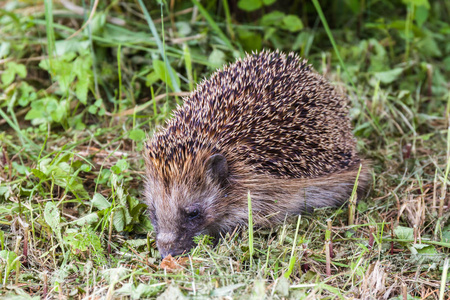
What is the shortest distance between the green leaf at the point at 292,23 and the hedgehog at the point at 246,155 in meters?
1.74

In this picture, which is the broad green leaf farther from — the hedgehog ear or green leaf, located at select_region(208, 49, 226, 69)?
the hedgehog ear

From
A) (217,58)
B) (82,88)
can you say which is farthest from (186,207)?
(217,58)

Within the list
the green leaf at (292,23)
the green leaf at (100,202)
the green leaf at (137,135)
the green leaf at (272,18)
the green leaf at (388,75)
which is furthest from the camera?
the green leaf at (272,18)

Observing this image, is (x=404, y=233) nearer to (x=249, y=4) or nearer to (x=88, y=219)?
(x=88, y=219)

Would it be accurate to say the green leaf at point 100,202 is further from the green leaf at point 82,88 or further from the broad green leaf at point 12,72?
the broad green leaf at point 12,72

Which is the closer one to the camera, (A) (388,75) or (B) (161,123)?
(B) (161,123)

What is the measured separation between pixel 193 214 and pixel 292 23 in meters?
3.10

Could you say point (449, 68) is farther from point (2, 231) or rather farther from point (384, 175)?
point (2, 231)

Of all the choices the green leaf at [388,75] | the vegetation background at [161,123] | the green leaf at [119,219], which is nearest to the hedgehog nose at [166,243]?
the vegetation background at [161,123]

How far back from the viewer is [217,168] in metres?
3.60

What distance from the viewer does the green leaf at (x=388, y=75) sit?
17.5 ft

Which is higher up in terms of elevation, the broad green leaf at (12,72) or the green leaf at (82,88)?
the broad green leaf at (12,72)

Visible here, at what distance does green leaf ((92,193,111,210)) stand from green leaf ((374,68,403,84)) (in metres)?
3.27

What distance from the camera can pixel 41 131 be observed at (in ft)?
15.5
